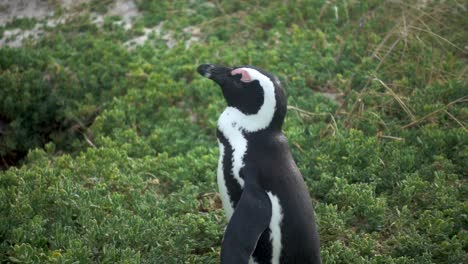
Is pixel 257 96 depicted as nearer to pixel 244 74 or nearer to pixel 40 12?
pixel 244 74

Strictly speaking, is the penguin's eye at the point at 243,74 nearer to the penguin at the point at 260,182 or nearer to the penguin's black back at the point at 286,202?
the penguin at the point at 260,182

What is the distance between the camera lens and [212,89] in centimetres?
551

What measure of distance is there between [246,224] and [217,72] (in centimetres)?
87

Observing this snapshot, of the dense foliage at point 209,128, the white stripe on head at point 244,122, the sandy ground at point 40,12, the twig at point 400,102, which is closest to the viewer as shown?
the white stripe on head at point 244,122

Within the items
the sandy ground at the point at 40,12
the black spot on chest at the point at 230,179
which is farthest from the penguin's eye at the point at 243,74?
the sandy ground at the point at 40,12

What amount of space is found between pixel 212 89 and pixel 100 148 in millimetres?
1166

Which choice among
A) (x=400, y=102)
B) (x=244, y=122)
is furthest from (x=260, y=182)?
(x=400, y=102)

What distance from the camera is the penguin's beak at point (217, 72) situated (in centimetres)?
338

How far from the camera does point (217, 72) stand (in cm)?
344

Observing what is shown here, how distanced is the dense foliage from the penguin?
0.64 metres

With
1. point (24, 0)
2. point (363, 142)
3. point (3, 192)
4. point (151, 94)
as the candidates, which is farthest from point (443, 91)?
point (24, 0)

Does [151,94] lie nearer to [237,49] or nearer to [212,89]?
[212,89]

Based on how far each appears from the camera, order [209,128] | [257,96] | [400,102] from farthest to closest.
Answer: [209,128] → [400,102] → [257,96]

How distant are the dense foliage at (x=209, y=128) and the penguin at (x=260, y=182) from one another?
0.64 m
